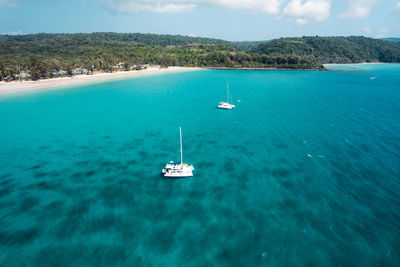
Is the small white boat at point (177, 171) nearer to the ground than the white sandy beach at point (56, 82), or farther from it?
nearer to the ground

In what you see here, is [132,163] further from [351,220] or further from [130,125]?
[351,220]

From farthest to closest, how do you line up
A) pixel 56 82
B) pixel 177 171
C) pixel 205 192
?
pixel 56 82
pixel 177 171
pixel 205 192

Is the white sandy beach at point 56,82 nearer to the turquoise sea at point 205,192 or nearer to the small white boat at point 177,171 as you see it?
the turquoise sea at point 205,192

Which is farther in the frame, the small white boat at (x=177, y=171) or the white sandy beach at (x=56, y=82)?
the white sandy beach at (x=56, y=82)

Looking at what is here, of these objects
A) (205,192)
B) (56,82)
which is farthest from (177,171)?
(56,82)

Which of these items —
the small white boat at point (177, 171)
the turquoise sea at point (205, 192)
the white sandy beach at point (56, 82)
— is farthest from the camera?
the white sandy beach at point (56, 82)

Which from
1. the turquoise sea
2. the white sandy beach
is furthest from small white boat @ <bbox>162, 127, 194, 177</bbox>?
the white sandy beach

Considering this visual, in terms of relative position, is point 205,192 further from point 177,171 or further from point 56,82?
point 56,82

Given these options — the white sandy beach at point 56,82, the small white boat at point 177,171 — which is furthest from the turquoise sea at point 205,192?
the white sandy beach at point 56,82

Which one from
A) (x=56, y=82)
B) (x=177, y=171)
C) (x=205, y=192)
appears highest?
(x=56, y=82)
